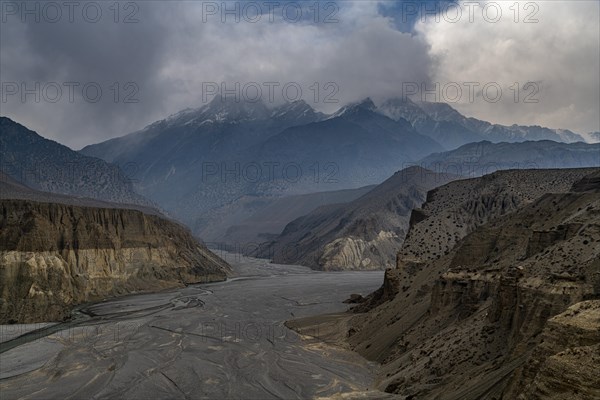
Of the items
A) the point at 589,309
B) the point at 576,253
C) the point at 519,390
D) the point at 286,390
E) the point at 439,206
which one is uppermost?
the point at 439,206

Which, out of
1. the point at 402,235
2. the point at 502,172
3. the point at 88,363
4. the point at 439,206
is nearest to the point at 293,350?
the point at 88,363

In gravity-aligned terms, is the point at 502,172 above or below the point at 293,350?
above

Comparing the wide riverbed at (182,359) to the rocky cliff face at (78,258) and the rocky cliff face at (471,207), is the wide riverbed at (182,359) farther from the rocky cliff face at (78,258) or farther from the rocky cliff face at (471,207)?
the rocky cliff face at (471,207)

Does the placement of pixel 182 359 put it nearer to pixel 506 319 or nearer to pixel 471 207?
pixel 506 319

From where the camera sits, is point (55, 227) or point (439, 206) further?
point (55, 227)

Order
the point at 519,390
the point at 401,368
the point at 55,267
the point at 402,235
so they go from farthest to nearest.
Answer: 1. the point at 402,235
2. the point at 55,267
3. the point at 401,368
4. the point at 519,390

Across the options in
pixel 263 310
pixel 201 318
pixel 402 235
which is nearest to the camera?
pixel 201 318

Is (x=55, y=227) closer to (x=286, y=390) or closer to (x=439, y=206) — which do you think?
(x=439, y=206)

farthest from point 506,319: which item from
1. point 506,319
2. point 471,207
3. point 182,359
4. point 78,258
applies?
point 78,258

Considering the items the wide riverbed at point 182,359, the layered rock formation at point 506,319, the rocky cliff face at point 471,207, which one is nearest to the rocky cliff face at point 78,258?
the wide riverbed at point 182,359
